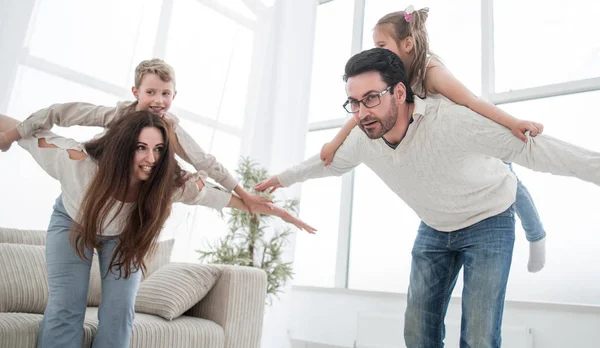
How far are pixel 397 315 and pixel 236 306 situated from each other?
159 centimetres

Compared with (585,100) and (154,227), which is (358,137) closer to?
(154,227)

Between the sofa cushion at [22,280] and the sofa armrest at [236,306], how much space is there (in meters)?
0.72

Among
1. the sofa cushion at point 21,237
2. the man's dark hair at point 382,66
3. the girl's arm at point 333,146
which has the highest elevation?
the man's dark hair at point 382,66

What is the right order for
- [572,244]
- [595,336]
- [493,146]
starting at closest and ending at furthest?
[493,146] → [595,336] → [572,244]

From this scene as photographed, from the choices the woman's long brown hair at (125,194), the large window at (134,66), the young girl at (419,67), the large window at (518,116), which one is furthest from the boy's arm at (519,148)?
the large window at (134,66)

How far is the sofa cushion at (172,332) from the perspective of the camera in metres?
2.05

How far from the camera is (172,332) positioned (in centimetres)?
217

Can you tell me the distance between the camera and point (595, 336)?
9.12 feet

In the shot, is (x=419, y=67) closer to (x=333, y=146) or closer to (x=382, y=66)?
(x=382, y=66)

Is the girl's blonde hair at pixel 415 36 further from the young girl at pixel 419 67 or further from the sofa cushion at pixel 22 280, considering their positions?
the sofa cushion at pixel 22 280

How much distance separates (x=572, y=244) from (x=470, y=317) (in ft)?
6.64

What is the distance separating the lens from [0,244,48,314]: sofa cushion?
210 cm

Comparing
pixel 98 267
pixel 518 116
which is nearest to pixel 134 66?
pixel 98 267

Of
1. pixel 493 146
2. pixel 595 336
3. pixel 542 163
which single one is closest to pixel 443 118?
pixel 493 146
